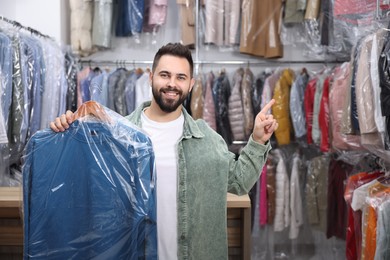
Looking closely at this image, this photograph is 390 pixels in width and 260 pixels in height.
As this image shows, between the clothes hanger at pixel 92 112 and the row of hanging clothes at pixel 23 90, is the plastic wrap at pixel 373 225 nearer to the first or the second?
the clothes hanger at pixel 92 112

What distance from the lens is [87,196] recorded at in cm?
146

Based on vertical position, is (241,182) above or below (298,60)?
below

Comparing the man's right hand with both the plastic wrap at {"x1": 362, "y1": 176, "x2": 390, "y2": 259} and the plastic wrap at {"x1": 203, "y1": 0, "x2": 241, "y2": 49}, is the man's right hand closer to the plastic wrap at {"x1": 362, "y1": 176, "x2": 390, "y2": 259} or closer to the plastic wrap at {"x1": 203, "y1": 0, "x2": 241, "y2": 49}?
the plastic wrap at {"x1": 362, "y1": 176, "x2": 390, "y2": 259}

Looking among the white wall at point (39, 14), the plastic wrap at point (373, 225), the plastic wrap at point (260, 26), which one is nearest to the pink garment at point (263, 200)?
the plastic wrap at point (260, 26)

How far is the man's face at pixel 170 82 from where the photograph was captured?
1.71 meters

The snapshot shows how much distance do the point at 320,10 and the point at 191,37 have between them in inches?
46.4

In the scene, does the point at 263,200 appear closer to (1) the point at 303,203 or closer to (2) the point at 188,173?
(1) the point at 303,203

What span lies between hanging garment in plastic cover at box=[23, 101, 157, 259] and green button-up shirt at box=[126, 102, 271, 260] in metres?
0.26

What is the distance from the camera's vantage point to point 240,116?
3939 mm

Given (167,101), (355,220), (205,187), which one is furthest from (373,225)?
(167,101)

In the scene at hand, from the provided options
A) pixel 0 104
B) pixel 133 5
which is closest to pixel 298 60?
pixel 133 5

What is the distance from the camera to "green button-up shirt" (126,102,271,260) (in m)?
1.69

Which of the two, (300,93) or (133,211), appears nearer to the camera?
(133,211)

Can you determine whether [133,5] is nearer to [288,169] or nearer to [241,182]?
[288,169]
